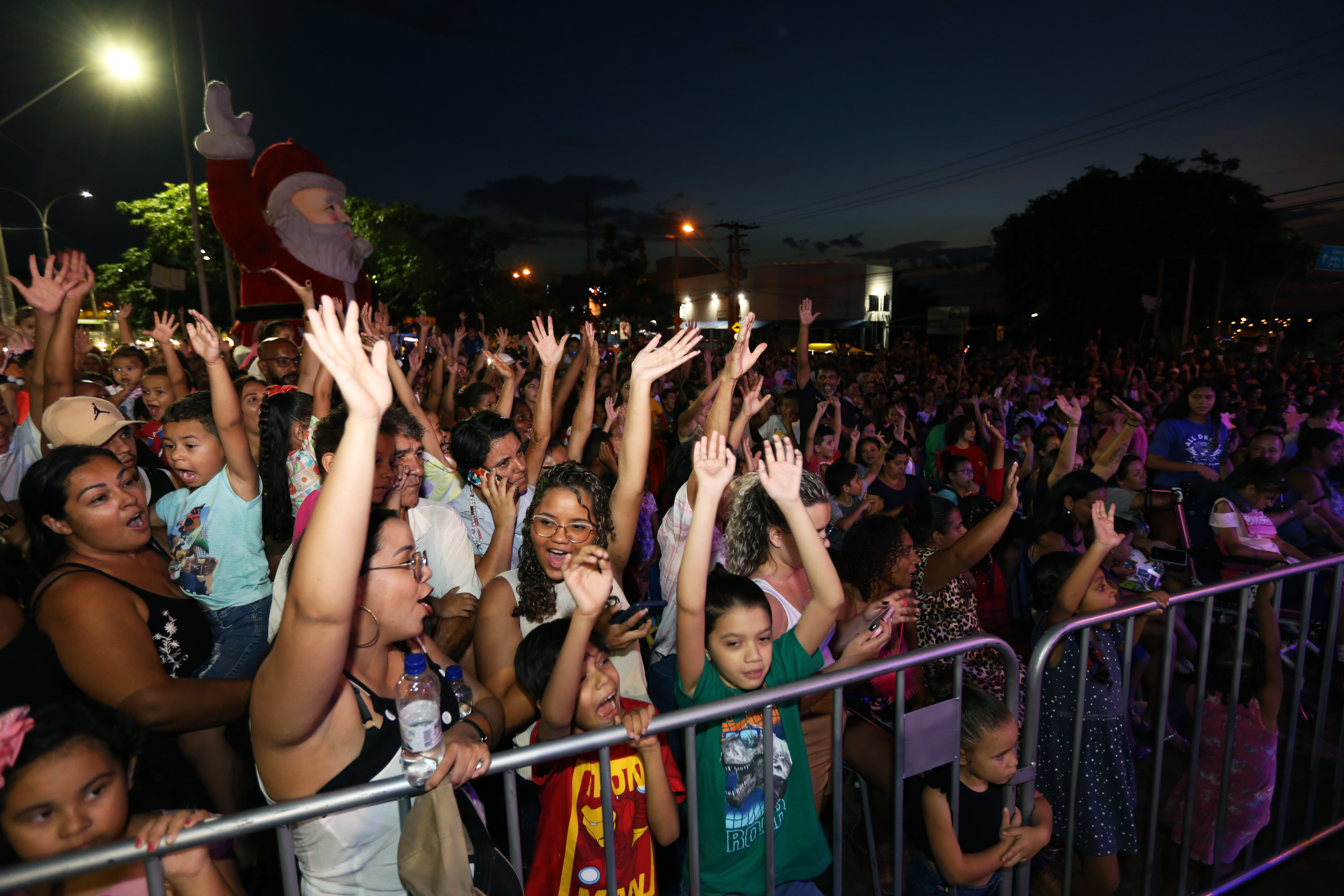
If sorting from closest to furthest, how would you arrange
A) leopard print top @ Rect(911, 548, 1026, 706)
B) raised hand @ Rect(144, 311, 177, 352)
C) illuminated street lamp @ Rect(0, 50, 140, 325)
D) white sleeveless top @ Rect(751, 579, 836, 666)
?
1. white sleeveless top @ Rect(751, 579, 836, 666)
2. leopard print top @ Rect(911, 548, 1026, 706)
3. raised hand @ Rect(144, 311, 177, 352)
4. illuminated street lamp @ Rect(0, 50, 140, 325)

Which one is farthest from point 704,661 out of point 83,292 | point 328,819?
point 83,292

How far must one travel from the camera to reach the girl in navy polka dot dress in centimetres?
299

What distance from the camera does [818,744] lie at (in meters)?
2.85

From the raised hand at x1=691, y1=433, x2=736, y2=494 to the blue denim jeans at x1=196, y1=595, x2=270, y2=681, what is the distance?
2.05m

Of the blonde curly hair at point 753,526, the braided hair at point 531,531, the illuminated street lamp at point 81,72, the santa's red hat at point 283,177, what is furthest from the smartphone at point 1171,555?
the illuminated street lamp at point 81,72

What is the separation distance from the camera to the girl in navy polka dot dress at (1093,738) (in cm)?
299

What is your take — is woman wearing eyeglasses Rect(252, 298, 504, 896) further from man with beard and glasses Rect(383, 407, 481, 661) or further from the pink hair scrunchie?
man with beard and glasses Rect(383, 407, 481, 661)

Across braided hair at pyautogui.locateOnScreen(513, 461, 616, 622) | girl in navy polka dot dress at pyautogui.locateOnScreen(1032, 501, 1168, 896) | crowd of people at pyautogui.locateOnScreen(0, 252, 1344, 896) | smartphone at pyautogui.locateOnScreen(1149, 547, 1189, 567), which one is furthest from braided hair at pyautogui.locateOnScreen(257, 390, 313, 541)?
smartphone at pyautogui.locateOnScreen(1149, 547, 1189, 567)

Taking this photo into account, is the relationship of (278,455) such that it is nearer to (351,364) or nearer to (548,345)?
(548,345)


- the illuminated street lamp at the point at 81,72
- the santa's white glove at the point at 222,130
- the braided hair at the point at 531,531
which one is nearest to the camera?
the braided hair at the point at 531,531

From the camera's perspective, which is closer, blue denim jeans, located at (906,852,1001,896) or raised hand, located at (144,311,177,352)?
blue denim jeans, located at (906,852,1001,896)

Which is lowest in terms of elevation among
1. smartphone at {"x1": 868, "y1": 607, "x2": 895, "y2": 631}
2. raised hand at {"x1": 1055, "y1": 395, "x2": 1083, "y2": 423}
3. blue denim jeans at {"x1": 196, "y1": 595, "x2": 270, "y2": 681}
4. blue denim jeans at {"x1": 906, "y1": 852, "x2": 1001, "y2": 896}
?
blue denim jeans at {"x1": 906, "y1": 852, "x2": 1001, "y2": 896}

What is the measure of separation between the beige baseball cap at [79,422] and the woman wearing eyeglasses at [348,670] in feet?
6.60

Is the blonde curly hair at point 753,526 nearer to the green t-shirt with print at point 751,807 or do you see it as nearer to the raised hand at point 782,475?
the raised hand at point 782,475
